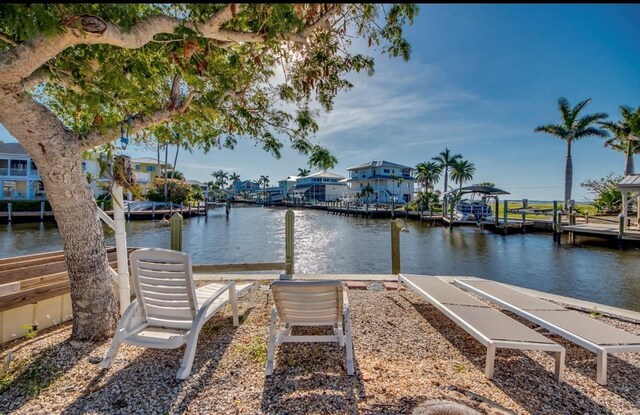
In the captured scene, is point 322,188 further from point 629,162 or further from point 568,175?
point 629,162

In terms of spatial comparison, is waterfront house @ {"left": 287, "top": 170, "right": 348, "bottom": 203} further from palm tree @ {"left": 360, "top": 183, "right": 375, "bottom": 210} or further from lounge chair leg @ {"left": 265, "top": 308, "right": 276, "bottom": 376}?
lounge chair leg @ {"left": 265, "top": 308, "right": 276, "bottom": 376}

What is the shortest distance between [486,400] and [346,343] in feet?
4.03

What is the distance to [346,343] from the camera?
2984 millimetres

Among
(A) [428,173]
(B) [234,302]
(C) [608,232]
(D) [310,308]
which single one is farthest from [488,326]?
(A) [428,173]

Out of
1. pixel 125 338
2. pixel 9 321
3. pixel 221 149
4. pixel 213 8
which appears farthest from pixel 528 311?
pixel 9 321

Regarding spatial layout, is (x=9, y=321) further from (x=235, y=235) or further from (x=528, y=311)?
(x=235, y=235)

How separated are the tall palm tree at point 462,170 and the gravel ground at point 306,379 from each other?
151 feet

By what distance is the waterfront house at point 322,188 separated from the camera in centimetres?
6247

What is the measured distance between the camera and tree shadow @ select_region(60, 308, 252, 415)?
237cm

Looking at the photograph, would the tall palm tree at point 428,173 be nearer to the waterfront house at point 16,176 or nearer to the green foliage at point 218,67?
the green foliage at point 218,67

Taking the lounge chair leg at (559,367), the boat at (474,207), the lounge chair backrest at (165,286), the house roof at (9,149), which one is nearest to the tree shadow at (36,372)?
the lounge chair backrest at (165,286)

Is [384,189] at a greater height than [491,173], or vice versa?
[491,173]

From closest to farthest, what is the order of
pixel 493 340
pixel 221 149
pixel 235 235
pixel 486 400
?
pixel 486 400 < pixel 493 340 < pixel 221 149 < pixel 235 235

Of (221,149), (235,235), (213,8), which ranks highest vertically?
(213,8)
